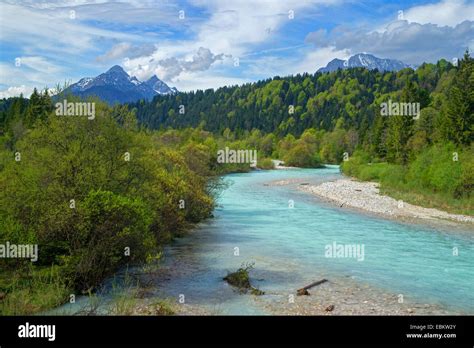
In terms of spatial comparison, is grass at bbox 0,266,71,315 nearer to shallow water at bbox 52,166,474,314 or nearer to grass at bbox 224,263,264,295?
shallow water at bbox 52,166,474,314

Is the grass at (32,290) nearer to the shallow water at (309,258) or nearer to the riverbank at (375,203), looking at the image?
the shallow water at (309,258)

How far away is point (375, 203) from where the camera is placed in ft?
157

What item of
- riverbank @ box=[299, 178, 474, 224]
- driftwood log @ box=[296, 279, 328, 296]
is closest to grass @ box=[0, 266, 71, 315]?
driftwood log @ box=[296, 279, 328, 296]

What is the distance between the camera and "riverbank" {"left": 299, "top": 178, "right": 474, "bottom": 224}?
40.0 m

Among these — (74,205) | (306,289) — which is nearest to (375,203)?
(306,289)

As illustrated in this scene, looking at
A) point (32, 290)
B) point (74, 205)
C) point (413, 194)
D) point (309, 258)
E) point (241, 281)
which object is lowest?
point (309, 258)

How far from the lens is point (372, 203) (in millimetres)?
47781

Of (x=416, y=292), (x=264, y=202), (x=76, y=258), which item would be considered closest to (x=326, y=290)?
(x=416, y=292)

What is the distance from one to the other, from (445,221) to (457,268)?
52.5ft

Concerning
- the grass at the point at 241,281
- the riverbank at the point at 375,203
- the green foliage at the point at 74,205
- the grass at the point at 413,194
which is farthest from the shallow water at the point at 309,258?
the grass at the point at 413,194

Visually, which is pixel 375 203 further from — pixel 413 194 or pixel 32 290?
pixel 32 290

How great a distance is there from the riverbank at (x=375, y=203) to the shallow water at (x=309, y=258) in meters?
3.79

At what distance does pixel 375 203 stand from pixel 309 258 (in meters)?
25.4
